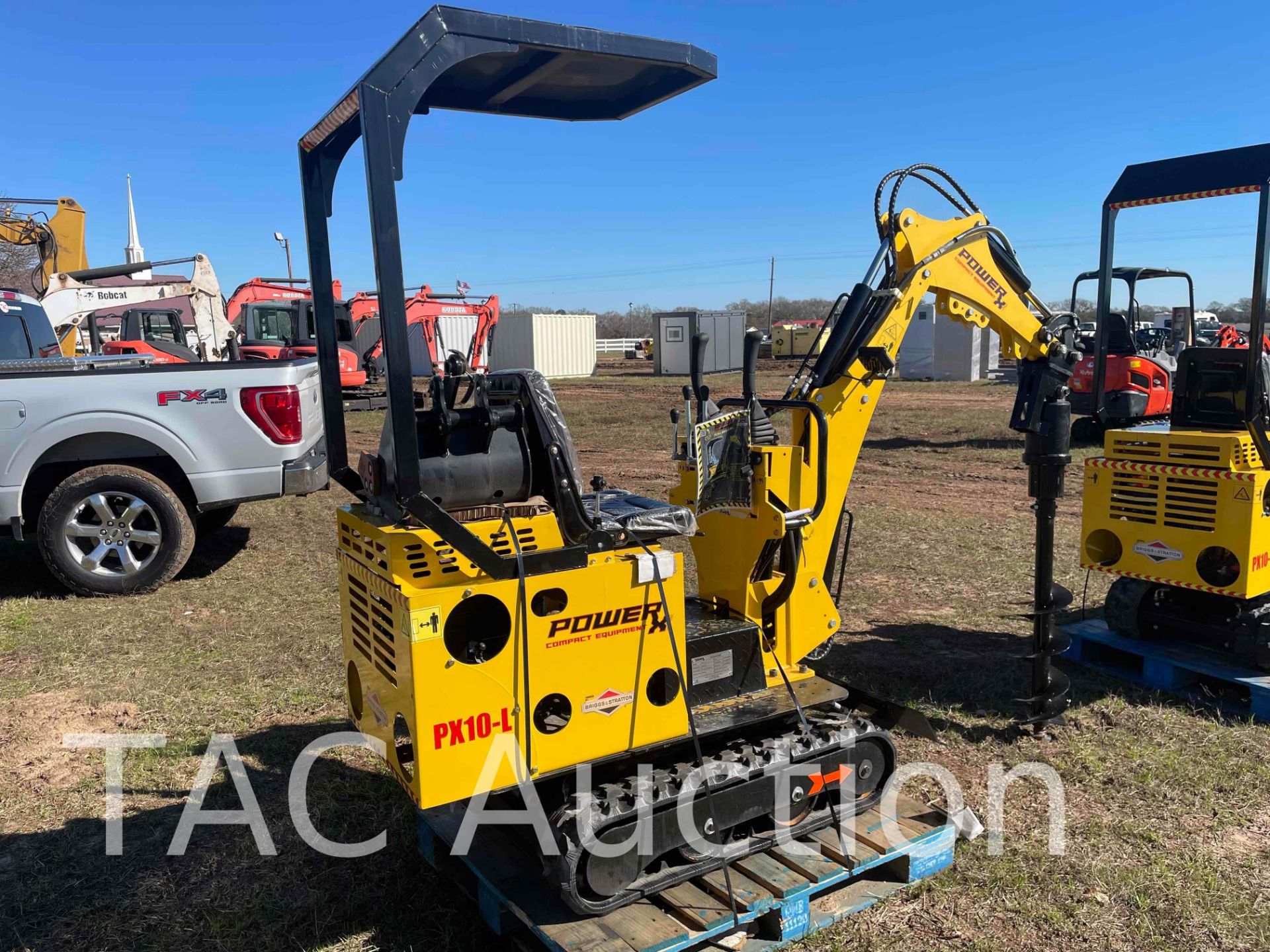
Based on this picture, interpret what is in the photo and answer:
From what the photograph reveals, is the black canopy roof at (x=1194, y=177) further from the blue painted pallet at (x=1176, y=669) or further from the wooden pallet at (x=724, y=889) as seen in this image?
the wooden pallet at (x=724, y=889)

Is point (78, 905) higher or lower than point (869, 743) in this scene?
lower

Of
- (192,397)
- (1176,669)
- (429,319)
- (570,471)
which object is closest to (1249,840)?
(1176,669)

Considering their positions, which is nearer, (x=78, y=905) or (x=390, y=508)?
(x=390, y=508)

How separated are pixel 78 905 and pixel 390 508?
220cm

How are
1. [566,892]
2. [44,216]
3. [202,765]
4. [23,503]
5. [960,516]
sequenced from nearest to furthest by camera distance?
[566,892] < [202,765] < [23,503] < [960,516] < [44,216]

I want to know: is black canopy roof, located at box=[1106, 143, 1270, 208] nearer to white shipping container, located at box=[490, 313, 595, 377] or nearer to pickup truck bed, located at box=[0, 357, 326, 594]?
pickup truck bed, located at box=[0, 357, 326, 594]

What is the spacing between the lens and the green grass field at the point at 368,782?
3625mm

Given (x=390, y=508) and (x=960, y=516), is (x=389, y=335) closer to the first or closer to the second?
(x=390, y=508)

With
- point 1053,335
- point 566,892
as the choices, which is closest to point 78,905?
point 566,892

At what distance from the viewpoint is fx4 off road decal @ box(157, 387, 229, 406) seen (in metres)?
7.49

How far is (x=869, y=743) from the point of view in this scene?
4.07 m

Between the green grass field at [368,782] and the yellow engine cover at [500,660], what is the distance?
914 millimetres

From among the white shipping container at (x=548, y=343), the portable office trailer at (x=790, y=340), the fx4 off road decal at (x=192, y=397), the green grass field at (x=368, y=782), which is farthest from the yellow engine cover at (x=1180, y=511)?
the portable office trailer at (x=790, y=340)

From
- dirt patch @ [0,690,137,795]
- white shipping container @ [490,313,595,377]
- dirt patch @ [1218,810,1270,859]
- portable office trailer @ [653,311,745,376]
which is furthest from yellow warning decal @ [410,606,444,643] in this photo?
white shipping container @ [490,313,595,377]
